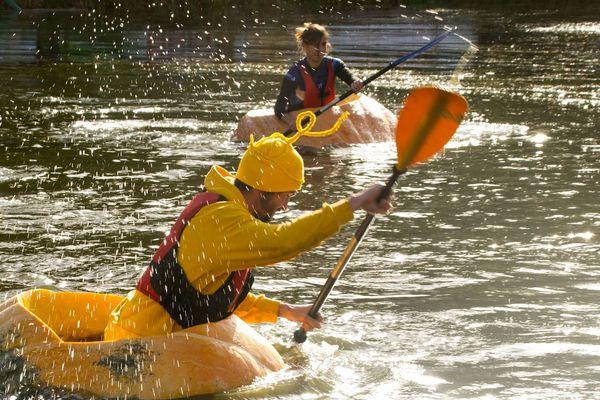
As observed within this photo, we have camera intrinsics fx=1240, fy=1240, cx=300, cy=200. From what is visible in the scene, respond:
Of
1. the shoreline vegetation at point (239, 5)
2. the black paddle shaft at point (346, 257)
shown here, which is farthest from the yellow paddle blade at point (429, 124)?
the shoreline vegetation at point (239, 5)

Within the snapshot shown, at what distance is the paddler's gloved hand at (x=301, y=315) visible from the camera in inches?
245

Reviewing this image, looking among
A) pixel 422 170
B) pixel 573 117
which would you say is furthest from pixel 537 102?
pixel 422 170

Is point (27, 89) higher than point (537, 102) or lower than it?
lower

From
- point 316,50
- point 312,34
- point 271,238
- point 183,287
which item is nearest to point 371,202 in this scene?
point 271,238

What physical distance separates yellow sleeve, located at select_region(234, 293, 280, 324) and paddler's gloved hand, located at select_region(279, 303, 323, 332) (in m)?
0.04

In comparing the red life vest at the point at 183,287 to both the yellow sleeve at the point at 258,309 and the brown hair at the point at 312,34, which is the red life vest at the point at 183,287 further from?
the brown hair at the point at 312,34

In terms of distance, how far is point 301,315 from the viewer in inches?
247

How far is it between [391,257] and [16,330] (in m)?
3.55

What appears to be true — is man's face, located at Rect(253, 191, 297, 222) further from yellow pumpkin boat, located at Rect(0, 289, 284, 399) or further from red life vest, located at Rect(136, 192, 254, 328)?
yellow pumpkin boat, located at Rect(0, 289, 284, 399)

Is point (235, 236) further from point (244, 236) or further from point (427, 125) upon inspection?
point (427, 125)

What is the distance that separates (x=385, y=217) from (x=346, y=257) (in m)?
4.05

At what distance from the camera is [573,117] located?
15.5 m

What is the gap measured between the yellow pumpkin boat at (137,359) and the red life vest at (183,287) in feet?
0.23

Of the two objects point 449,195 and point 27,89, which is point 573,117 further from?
point 27,89
